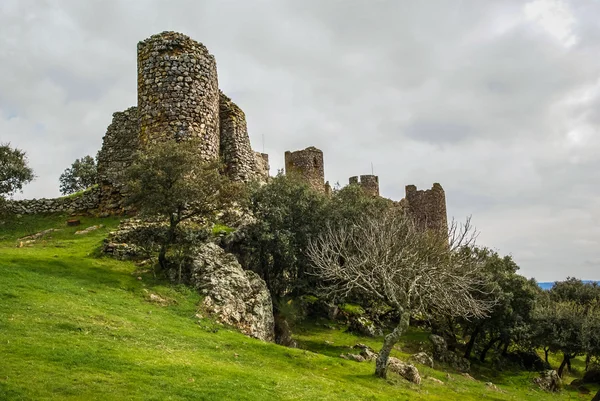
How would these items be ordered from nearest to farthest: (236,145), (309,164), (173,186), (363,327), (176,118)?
(173,186) → (176,118) → (363,327) → (236,145) → (309,164)

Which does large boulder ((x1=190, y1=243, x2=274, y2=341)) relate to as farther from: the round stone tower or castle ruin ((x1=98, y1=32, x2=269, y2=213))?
the round stone tower

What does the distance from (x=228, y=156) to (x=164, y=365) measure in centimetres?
2147

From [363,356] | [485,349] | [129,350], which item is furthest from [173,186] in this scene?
[485,349]

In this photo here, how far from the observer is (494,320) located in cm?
3662

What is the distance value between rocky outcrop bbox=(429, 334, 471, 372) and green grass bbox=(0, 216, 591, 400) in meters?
4.99

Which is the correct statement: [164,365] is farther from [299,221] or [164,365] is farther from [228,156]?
[228,156]

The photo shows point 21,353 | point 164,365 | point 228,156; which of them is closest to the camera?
point 21,353

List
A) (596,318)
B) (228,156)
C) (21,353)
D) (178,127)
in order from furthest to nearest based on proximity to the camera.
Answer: (596,318) → (228,156) → (178,127) → (21,353)

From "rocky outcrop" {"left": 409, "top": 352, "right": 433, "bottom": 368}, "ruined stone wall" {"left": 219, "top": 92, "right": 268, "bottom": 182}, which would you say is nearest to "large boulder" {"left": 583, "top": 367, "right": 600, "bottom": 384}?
"rocky outcrop" {"left": 409, "top": 352, "right": 433, "bottom": 368}

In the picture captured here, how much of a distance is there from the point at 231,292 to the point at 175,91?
43.5 ft

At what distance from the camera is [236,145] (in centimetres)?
3509

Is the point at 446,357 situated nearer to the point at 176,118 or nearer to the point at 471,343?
the point at 471,343

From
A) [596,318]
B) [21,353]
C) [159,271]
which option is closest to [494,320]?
[596,318]

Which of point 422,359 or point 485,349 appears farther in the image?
point 485,349
